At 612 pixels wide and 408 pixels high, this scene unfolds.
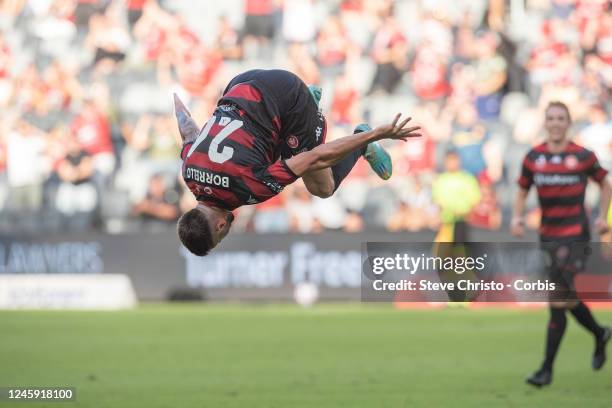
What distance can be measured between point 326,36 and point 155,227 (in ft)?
17.3

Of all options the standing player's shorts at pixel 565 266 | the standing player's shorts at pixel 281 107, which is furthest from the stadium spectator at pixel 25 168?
the standing player's shorts at pixel 281 107

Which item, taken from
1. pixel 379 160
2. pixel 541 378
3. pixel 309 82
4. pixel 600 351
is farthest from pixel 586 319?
pixel 309 82

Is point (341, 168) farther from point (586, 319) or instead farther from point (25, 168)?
point (25, 168)

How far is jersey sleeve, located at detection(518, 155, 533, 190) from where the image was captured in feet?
34.3

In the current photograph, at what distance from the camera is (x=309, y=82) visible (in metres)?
21.3

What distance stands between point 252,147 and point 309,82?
A: 13992mm

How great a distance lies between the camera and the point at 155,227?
19.8 metres

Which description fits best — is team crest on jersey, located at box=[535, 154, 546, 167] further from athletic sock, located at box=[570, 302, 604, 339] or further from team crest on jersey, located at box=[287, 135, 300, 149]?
team crest on jersey, located at box=[287, 135, 300, 149]

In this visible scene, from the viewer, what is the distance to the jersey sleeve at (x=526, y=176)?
A: 1045 cm

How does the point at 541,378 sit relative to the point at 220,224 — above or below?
below

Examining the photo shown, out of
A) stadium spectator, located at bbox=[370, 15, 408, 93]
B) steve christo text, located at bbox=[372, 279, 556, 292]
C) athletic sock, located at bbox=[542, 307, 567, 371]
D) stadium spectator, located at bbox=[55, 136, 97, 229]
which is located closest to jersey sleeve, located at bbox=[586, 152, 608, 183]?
steve christo text, located at bbox=[372, 279, 556, 292]

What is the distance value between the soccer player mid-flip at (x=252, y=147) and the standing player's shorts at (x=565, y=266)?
317 cm

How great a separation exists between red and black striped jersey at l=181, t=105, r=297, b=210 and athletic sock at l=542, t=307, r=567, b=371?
11.8ft

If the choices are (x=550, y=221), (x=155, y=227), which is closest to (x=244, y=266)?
(x=155, y=227)
